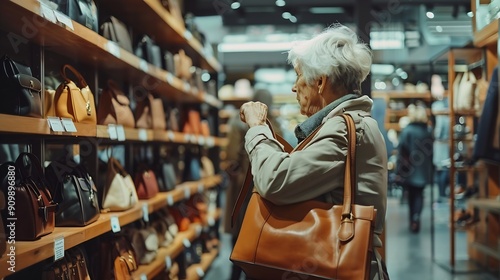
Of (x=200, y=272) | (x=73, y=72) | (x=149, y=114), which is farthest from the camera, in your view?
(x=200, y=272)

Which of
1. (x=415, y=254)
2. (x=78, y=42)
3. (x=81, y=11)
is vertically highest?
(x=81, y=11)

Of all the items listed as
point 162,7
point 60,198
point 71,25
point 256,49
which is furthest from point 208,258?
point 256,49

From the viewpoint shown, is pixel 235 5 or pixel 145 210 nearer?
pixel 145 210

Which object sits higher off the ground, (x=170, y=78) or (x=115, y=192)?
(x=170, y=78)

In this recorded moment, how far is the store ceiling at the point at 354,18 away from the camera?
384 cm

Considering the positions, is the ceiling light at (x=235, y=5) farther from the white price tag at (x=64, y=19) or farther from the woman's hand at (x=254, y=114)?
the woman's hand at (x=254, y=114)

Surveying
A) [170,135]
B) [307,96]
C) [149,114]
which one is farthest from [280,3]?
[307,96]

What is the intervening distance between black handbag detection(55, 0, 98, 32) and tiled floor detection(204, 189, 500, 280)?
212 centimetres

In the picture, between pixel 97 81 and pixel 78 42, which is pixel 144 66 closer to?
pixel 97 81

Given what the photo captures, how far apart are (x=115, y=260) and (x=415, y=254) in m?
3.64

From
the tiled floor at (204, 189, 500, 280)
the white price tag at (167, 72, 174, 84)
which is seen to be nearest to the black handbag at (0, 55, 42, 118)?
the white price tag at (167, 72, 174, 84)

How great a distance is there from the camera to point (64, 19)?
1908 mm

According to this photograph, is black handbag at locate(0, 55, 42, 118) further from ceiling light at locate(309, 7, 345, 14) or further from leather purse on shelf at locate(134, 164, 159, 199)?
ceiling light at locate(309, 7, 345, 14)

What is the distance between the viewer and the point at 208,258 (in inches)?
194
